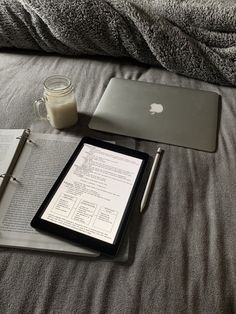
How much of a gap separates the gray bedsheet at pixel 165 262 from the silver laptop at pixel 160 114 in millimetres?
27

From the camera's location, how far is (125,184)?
24.7 inches

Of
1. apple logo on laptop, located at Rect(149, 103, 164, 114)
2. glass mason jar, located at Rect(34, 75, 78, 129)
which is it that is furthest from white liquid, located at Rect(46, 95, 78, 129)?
apple logo on laptop, located at Rect(149, 103, 164, 114)

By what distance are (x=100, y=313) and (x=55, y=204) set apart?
20cm

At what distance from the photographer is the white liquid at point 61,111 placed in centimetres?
70

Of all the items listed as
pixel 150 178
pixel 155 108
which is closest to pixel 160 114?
pixel 155 108

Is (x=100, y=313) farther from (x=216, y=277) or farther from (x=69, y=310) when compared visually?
(x=216, y=277)

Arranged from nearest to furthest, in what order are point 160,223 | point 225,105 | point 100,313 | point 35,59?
point 100,313, point 160,223, point 225,105, point 35,59

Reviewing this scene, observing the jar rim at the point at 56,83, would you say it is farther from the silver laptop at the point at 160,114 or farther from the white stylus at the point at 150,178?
the white stylus at the point at 150,178

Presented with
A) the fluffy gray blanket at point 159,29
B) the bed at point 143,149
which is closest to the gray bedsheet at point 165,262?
the bed at point 143,149

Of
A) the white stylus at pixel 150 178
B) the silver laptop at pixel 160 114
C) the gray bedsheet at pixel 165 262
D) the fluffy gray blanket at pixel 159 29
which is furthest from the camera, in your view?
the fluffy gray blanket at pixel 159 29

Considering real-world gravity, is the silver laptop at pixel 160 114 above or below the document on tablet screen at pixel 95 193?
above

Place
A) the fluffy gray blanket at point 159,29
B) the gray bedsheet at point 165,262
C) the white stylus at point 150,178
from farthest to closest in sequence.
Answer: the fluffy gray blanket at point 159,29
the white stylus at point 150,178
the gray bedsheet at point 165,262

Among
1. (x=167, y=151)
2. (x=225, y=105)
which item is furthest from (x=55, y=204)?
(x=225, y=105)

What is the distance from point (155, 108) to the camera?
0.79 meters
